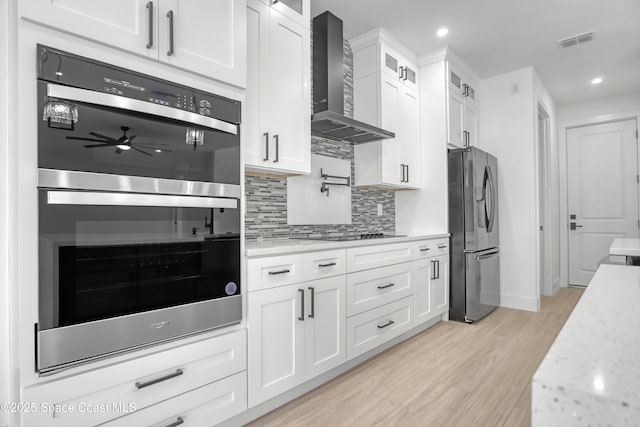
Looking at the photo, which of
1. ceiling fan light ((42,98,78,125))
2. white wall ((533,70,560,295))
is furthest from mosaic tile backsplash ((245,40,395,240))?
white wall ((533,70,560,295))

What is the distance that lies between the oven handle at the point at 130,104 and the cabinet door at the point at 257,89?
363mm

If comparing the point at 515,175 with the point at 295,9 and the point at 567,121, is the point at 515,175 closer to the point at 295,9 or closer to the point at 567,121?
the point at 567,121

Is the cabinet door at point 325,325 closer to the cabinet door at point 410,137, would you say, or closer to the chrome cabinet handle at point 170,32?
the chrome cabinet handle at point 170,32

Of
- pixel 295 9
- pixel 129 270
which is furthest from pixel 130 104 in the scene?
pixel 295 9

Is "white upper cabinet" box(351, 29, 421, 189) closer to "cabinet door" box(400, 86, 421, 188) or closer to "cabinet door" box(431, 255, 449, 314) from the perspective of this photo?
"cabinet door" box(400, 86, 421, 188)

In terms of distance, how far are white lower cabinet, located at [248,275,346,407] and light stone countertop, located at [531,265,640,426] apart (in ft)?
4.98

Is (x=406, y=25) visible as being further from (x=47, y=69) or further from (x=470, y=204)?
(x=47, y=69)

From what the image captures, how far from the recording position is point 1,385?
1123 millimetres

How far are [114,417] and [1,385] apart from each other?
38 cm

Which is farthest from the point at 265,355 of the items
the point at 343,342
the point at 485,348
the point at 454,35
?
the point at 454,35

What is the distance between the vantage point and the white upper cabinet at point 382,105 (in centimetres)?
319

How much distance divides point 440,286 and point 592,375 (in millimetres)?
3279

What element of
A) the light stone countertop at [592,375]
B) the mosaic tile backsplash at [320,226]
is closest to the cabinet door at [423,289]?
the mosaic tile backsplash at [320,226]

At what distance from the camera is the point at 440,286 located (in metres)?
3.45
